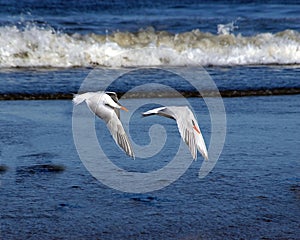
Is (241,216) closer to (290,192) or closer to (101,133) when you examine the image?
(290,192)

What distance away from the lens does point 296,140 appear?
227 inches

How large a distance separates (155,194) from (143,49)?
19.1 feet

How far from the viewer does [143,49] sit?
10.3 metres

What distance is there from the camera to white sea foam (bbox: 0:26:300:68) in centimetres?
952

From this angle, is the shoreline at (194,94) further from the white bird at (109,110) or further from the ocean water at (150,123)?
the white bird at (109,110)

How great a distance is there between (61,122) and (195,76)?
260cm

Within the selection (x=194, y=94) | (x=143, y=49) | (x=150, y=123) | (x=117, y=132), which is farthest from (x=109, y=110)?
(x=143, y=49)

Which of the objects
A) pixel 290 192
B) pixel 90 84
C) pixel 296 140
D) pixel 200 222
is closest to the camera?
pixel 200 222

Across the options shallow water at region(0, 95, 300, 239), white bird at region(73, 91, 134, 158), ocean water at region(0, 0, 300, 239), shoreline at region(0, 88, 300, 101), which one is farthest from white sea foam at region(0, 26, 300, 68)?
white bird at region(73, 91, 134, 158)

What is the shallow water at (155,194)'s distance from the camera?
13.4 feet

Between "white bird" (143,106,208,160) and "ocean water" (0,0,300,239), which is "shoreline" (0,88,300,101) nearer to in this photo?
"ocean water" (0,0,300,239)

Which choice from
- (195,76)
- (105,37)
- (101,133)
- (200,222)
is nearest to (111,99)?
(200,222)

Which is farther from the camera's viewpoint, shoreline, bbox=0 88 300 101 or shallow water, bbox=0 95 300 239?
shoreline, bbox=0 88 300 101

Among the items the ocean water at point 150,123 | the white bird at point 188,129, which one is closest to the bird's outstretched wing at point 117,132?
the white bird at point 188,129
